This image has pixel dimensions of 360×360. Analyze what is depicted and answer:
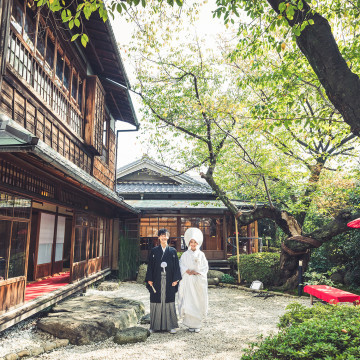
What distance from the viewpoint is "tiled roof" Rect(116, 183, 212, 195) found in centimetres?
1734

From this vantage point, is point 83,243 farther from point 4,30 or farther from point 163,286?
point 4,30

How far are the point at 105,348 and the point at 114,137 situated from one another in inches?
398

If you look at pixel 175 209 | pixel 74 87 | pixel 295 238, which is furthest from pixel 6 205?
pixel 175 209

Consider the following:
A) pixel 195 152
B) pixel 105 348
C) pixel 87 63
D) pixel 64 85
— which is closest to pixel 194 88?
pixel 195 152

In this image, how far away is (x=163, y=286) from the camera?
256 inches

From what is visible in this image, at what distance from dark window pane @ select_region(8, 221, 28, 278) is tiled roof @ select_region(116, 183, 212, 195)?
1121 centimetres

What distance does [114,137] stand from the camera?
14164 millimetres

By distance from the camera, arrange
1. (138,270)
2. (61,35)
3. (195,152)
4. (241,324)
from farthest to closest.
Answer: (195,152) < (138,270) < (61,35) < (241,324)

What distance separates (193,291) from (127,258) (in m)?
7.77

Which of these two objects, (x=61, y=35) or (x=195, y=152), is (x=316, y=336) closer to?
(x=61, y=35)

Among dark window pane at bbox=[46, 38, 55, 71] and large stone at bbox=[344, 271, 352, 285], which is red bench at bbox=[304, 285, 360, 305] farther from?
dark window pane at bbox=[46, 38, 55, 71]

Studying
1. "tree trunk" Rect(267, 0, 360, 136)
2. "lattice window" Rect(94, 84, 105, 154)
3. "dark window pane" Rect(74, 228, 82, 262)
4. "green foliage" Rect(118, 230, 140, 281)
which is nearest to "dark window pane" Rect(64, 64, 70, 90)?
"lattice window" Rect(94, 84, 105, 154)

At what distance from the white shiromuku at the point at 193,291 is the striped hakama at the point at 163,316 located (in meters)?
0.33

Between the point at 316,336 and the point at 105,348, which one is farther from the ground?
the point at 316,336
